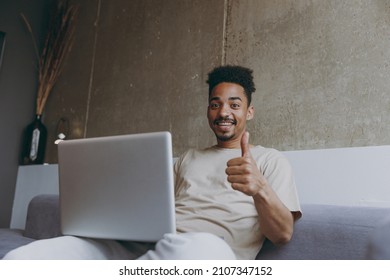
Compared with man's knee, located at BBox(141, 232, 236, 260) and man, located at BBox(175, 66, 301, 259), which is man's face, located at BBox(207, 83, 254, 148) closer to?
man, located at BBox(175, 66, 301, 259)

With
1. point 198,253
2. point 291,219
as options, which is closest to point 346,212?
point 291,219

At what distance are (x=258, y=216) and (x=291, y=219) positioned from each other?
10 centimetres

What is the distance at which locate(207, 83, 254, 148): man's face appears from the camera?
154 centimetres

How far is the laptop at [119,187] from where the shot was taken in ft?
3.04

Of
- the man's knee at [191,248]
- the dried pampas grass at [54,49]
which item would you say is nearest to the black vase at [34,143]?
the dried pampas grass at [54,49]

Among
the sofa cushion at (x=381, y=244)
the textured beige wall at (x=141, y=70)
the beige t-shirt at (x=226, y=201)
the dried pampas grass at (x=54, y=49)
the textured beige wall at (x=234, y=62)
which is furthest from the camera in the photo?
the dried pampas grass at (x=54, y=49)

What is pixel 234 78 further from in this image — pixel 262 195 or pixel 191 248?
pixel 191 248

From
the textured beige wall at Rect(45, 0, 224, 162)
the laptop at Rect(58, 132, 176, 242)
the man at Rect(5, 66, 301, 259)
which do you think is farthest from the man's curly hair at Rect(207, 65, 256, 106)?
the laptop at Rect(58, 132, 176, 242)

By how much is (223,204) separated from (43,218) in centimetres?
126

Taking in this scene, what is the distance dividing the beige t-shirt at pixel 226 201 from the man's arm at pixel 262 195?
7 cm

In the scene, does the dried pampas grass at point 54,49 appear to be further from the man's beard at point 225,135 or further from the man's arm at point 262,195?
the man's arm at point 262,195

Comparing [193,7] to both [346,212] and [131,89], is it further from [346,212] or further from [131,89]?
[346,212]

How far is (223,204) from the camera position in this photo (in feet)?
4.20

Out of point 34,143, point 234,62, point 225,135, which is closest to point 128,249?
point 225,135
